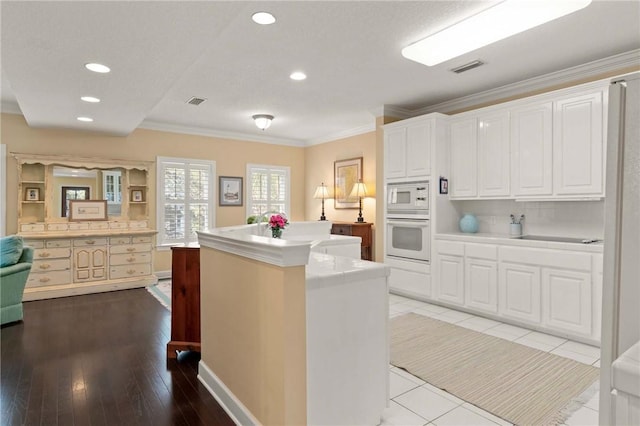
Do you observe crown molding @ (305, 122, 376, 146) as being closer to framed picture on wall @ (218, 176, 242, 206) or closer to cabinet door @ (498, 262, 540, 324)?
framed picture on wall @ (218, 176, 242, 206)

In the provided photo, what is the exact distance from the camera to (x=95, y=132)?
18.4 ft

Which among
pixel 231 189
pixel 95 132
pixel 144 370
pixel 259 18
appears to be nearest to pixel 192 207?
pixel 231 189

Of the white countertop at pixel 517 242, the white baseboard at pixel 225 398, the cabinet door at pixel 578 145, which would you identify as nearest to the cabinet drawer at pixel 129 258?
the white baseboard at pixel 225 398

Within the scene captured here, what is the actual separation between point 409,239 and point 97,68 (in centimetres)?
392

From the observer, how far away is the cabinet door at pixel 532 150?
372 cm

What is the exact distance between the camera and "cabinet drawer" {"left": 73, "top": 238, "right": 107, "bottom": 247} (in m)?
5.20

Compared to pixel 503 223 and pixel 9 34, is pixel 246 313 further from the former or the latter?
pixel 503 223

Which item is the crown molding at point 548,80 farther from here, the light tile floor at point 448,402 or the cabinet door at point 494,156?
the light tile floor at point 448,402

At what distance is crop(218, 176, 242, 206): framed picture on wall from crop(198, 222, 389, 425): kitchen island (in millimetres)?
4728

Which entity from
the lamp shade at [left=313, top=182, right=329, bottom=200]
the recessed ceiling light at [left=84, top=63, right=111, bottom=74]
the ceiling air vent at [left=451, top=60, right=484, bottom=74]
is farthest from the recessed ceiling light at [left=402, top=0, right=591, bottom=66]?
the lamp shade at [left=313, top=182, right=329, bottom=200]

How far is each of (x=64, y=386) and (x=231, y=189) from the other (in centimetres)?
472

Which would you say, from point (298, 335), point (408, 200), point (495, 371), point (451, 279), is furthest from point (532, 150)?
point (298, 335)

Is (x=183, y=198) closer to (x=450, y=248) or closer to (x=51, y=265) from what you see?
(x=51, y=265)

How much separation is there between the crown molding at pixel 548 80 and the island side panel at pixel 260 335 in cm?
383
